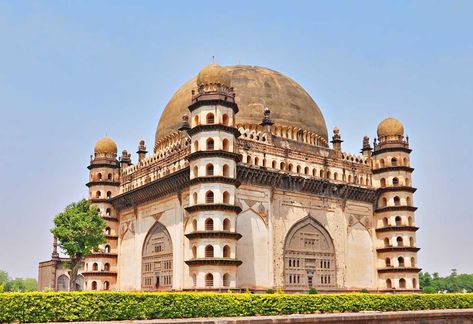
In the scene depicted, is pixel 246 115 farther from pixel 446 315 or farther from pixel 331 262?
pixel 446 315

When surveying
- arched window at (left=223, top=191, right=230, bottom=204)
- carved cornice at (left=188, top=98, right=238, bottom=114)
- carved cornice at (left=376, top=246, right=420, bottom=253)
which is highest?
carved cornice at (left=188, top=98, right=238, bottom=114)

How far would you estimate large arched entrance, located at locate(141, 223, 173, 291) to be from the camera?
106ft

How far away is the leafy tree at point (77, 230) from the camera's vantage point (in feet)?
102

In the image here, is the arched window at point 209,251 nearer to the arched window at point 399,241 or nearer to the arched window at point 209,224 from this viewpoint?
the arched window at point 209,224

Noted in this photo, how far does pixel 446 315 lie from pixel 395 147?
14.7 m

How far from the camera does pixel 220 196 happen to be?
1096 inches

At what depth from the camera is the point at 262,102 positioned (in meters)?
35.9

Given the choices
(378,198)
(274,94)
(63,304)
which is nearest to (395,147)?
(378,198)

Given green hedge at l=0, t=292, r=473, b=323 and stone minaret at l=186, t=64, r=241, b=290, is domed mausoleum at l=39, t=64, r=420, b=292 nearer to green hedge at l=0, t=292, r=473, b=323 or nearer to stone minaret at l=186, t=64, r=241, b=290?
stone minaret at l=186, t=64, r=241, b=290

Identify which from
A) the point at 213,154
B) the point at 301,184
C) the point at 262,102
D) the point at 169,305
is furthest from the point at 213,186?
the point at 262,102

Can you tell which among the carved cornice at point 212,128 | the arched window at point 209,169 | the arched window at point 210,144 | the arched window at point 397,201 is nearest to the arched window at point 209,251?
the arched window at point 209,169

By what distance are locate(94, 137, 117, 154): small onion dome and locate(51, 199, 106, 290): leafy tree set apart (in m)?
8.55

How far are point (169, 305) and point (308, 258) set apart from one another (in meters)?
14.9

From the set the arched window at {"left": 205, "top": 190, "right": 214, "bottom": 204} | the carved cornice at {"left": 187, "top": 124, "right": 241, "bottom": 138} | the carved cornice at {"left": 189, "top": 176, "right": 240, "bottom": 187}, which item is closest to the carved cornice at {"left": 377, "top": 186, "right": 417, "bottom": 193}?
the carved cornice at {"left": 187, "top": 124, "right": 241, "bottom": 138}
